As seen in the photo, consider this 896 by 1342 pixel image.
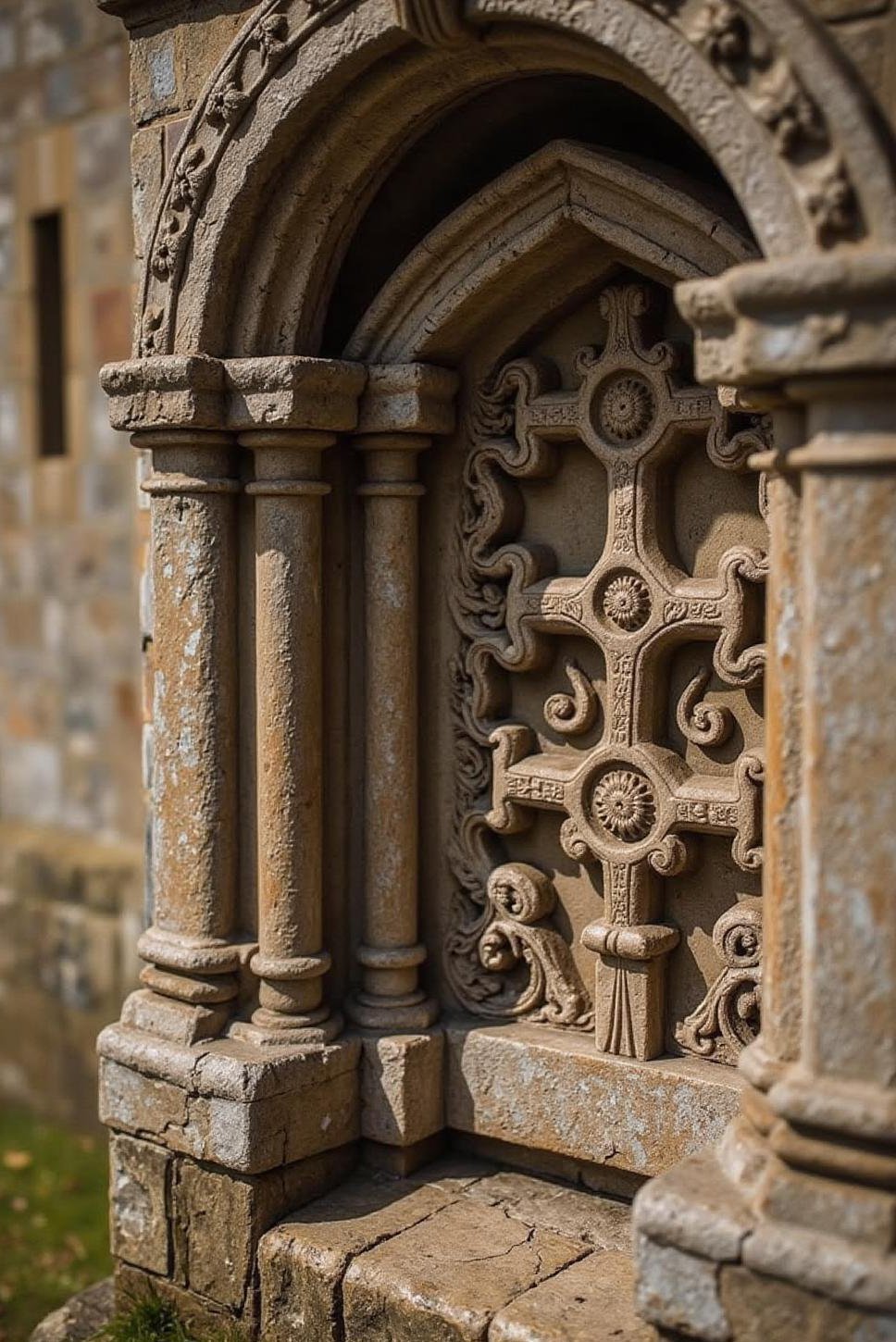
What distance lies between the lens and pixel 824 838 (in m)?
2.45

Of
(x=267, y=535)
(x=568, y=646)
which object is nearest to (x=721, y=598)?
(x=568, y=646)

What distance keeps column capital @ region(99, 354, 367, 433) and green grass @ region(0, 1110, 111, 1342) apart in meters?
2.75

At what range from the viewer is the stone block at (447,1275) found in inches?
122

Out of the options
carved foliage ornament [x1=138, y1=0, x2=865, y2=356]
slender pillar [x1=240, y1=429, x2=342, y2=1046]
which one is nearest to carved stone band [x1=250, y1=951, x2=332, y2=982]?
Result: slender pillar [x1=240, y1=429, x2=342, y2=1046]

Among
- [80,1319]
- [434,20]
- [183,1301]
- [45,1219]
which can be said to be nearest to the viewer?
[434,20]

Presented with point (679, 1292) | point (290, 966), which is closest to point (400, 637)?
point (290, 966)

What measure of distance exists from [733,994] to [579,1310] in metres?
0.71

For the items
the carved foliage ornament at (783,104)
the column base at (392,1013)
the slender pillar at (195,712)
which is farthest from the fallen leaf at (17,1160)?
the carved foliage ornament at (783,104)

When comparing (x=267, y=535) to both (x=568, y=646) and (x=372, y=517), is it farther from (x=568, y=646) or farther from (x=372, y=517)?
(x=568, y=646)

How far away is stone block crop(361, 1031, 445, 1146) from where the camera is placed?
355 cm

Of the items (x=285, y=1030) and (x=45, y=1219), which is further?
(x=45, y=1219)

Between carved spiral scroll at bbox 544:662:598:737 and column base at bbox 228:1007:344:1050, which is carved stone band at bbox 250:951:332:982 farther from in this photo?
carved spiral scroll at bbox 544:662:598:737

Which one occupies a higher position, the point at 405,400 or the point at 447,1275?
the point at 405,400

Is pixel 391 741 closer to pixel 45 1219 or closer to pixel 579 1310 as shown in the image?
pixel 579 1310
